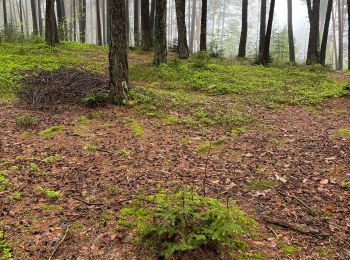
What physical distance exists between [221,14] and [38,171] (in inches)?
2415

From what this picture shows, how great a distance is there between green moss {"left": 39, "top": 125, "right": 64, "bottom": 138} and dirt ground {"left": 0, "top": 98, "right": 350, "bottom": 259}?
143 millimetres

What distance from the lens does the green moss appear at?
22.7 feet

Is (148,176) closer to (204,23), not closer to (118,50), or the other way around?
(118,50)

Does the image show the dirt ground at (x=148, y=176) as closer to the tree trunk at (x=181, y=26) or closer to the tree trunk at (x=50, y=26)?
the tree trunk at (x=50, y=26)

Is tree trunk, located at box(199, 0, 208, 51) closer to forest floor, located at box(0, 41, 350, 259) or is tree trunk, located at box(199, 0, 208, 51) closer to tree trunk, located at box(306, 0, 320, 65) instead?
tree trunk, located at box(306, 0, 320, 65)

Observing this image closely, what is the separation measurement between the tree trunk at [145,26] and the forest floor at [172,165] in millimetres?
6745

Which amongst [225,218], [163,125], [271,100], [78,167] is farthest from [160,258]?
[271,100]

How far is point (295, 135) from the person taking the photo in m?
7.62

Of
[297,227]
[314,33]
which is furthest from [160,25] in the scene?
[297,227]

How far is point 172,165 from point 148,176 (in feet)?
2.14

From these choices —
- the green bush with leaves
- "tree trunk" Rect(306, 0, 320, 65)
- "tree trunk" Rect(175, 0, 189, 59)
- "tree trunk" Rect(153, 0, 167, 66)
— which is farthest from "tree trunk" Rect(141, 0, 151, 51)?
the green bush with leaves

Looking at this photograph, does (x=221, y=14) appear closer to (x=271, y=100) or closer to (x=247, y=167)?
(x=271, y=100)

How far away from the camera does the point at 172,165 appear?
19.8ft

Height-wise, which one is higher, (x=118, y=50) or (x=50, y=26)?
(x=50, y=26)
